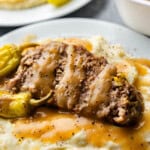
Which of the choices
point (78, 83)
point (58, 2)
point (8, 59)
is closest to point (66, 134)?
point (78, 83)

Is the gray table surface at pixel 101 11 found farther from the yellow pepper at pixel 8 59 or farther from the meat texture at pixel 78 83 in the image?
the meat texture at pixel 78 83

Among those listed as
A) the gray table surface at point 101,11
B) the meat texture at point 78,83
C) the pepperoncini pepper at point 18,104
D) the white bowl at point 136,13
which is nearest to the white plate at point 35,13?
the gray table surface at point 101,11

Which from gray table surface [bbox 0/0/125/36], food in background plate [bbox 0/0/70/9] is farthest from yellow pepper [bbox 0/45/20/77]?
gray table surface [bbox 0/0/125/36]

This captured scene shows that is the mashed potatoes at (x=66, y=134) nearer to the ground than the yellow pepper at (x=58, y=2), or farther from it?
nearer to the ground

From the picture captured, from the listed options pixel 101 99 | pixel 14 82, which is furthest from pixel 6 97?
pixel 101 99

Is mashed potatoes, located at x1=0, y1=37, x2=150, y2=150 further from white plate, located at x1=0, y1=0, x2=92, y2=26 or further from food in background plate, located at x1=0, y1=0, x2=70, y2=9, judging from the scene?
food in background plate, located at x1=0, y1=0, x2=70, y2=9

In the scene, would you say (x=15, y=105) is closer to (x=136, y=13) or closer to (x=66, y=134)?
(x=66, y=134)
